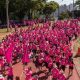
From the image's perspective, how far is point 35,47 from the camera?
2730 centimetres

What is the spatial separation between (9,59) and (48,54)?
269 centimetres

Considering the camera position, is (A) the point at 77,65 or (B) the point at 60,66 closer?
(B) the point at 60,66

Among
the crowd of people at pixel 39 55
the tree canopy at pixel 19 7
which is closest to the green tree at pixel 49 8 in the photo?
the tree canopy at pixel 19 7

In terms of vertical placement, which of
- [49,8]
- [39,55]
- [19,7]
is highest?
[19,7]

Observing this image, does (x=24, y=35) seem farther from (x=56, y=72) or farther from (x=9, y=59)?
(x=56, y=72)

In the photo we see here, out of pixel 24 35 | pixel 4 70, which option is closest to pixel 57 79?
pixel 4 70

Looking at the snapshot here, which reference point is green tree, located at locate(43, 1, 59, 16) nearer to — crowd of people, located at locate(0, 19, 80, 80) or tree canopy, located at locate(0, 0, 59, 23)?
tree canopy, located at locate(0, 0, 59, 23)

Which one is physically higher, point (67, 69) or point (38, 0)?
point (38, 0)

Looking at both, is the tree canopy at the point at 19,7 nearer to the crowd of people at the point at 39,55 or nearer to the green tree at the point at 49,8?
the green tree at the point at 49,8

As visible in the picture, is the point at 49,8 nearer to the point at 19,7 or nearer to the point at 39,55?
the point at 19,7

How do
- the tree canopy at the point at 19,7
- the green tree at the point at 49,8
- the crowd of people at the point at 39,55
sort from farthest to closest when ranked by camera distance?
the green tree at the point at 49,8, the tree canopy at the point at 19,7, the crowd of people at the point at 39,55

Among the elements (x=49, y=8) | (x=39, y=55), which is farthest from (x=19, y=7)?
(x=39, y=55)

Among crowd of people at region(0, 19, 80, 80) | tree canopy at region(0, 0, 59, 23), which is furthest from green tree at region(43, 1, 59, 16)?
crowd of people at region(0, 19, 80, 80)

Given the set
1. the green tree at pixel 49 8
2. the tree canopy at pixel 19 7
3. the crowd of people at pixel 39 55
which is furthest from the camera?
the green tree at pixel 49 8
